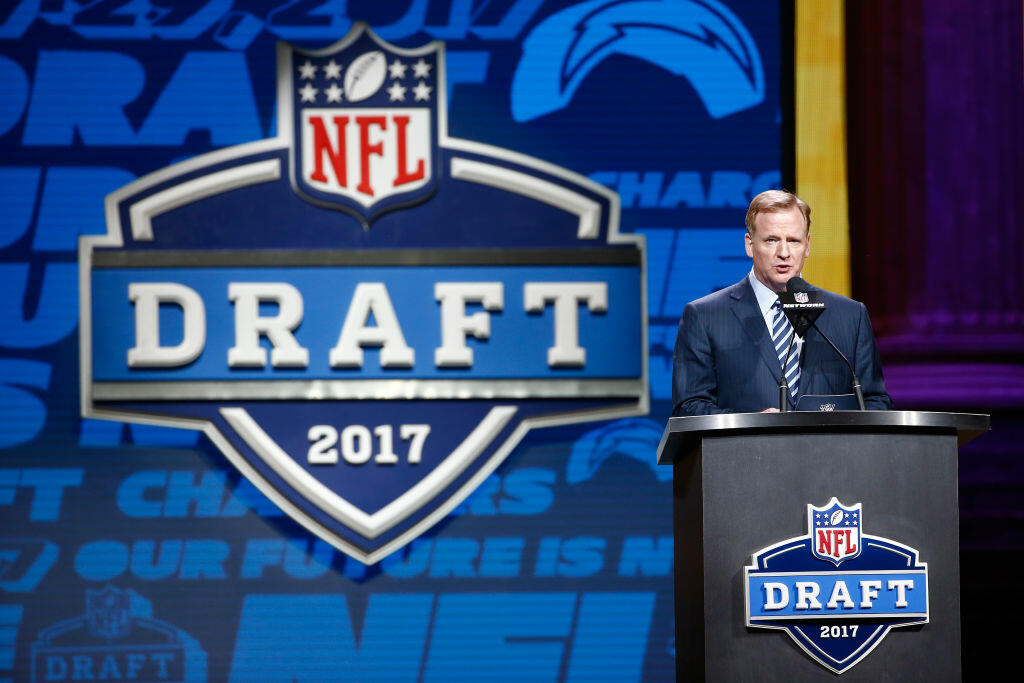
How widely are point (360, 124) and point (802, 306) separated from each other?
2.27m

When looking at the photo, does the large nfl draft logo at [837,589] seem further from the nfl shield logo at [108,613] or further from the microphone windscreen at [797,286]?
the nfl shield logo at [108,613]

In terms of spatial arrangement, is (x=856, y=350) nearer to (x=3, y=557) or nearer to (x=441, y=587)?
(x=441, y=587)

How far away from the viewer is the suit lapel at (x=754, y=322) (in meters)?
2.28

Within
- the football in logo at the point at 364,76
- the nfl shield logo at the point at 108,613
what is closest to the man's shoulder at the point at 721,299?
the football in logo at the point at 364,76

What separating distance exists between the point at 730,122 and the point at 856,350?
1797 mm

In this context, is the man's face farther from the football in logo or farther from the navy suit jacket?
the football in logo

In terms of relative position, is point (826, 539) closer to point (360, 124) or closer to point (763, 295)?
point (763, 295)

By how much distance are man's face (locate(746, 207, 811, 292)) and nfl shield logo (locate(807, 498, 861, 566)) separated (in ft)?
2.06

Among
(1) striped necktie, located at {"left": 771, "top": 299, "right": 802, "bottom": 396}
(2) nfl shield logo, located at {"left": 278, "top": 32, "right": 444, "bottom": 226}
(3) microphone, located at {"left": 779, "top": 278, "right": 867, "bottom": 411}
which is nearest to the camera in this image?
(3) microphone, located at {"left": 779, "top": 278, "right": 867, "bottom": 411}

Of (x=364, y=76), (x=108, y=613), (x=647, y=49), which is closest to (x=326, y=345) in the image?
(x=364, y=76)

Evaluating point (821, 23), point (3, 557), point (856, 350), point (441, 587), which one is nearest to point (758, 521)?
point (856, 350)

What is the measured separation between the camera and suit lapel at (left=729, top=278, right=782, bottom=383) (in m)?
2.28

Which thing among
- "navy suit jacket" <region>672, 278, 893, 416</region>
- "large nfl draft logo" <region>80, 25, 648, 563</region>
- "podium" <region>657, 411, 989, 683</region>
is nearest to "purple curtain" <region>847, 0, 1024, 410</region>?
"large nfl draft logo" <region>80, 25, 648, 563</region>

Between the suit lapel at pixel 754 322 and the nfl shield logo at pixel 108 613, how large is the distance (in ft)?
8.06
